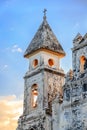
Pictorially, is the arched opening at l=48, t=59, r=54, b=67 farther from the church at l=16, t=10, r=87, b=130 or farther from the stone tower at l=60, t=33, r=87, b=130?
the stone tower at l=60, t=33, r=87, b=130

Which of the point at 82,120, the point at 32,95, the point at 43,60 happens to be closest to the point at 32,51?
the point at 43,60

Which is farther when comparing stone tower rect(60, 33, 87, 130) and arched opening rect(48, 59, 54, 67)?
arched opening rect(48, 59, 54, 67)

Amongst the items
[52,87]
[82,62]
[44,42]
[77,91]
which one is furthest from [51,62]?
[77,91]

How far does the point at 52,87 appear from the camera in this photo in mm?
31562

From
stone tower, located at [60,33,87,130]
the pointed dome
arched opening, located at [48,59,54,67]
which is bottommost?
stone tower, located at [60,33,87,130]

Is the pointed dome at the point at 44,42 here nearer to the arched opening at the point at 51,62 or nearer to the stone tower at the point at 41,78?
the stone tower at the point at 41,78

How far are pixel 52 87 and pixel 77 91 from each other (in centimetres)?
456

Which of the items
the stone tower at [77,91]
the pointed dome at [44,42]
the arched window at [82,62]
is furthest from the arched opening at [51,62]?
the arched window at [82,62]

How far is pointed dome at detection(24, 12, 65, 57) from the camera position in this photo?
32153mm

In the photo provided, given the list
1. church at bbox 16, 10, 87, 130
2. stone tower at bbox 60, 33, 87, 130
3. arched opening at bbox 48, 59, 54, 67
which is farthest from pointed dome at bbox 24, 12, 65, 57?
stone tower at bbox 60, 33, 87, 130

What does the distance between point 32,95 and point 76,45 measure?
5.55 metres

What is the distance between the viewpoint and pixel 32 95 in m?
32.0

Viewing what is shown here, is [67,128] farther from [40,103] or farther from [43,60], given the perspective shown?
[43,60]

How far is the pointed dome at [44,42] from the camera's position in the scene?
3215cm
